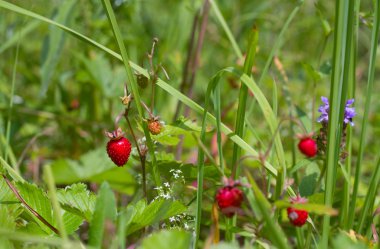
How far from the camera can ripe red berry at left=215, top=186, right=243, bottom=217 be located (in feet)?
2.31

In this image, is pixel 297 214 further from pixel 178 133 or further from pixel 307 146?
pixel 178 133

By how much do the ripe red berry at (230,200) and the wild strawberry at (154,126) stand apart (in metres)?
0.24

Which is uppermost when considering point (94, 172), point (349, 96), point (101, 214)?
point (349, 96)

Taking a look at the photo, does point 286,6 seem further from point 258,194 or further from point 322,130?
point 258,194

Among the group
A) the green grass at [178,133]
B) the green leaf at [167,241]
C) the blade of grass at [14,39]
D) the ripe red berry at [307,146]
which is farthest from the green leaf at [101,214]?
the blade of grass at [14,39]

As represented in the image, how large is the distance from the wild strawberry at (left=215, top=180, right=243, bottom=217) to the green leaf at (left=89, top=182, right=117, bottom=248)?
5.3 inches

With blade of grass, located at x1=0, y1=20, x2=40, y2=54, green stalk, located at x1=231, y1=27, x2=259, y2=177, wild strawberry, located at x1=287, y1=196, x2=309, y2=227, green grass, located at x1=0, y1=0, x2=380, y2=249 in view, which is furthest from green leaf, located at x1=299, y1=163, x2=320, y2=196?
blade of grass, located at x1=0, y1=20, x2=40, y2=54

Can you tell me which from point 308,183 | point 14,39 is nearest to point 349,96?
A: point 308,183

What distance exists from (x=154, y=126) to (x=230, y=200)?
26 cm

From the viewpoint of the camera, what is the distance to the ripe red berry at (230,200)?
704 mm

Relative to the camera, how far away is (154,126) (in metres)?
0.92

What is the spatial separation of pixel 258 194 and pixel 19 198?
39 centimetres

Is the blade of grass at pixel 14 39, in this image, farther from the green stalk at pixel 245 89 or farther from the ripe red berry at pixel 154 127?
A: the green stalk at pixel 245 89

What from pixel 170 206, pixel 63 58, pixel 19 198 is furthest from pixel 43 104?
pixel 170 206
